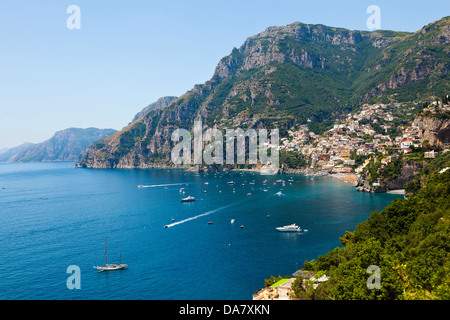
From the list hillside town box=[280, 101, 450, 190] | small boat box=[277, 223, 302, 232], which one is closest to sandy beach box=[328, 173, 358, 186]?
hillside town box=[280, 101, 450, 190]

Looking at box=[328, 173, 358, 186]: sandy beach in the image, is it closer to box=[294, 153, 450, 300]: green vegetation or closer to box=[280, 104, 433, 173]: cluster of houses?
box=[280, 104, 433, 173]: cluster of houses

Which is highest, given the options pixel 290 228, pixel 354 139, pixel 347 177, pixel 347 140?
pixel 354 139

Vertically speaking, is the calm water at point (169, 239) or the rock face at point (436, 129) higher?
the rock face at point (436, 129)

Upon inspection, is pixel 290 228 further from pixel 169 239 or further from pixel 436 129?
pixel 436 129

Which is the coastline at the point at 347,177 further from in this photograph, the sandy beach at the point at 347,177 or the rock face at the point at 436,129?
the rock face at the point at 436,129

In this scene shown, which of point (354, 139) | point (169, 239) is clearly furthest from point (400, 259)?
point (354, 139)

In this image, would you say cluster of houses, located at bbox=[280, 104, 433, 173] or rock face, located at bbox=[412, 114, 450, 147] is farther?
cluster of houses, located at bbox=[280, 104, 433, 173]

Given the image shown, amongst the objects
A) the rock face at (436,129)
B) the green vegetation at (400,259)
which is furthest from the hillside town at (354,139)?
the green vegetation at (400,259)
